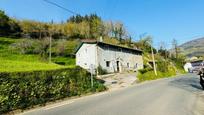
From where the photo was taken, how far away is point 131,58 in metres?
60.8

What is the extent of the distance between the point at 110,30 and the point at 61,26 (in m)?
19.5

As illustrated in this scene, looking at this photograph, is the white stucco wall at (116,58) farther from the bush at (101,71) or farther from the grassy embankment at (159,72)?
the grassy embankment at (159,72)

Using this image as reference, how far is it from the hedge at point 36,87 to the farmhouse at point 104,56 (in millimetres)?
23448

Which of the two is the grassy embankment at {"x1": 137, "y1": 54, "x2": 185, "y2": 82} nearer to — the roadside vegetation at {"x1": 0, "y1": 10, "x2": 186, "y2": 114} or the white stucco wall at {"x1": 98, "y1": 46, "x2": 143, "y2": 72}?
the roadside vegetation at {"x1": 0, "y1": 10, "x2": 186, "y2": 114}

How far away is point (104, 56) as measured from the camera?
49.4 meters

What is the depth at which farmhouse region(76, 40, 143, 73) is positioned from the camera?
47.7 m

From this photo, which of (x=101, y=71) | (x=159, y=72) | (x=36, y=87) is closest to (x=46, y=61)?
(x=101, y=71)

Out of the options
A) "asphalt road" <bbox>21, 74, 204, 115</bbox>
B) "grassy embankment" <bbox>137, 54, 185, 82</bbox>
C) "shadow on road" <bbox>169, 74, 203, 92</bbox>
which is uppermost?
"grassy embankment" <bbox>137, 54, 185, 82</bbox>

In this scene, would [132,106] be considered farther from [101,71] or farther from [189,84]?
[101,71]

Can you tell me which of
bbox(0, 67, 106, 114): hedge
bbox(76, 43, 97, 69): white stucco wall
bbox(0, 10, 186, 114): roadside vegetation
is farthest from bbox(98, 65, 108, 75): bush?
bbox(0, 67, 106, 114): hedge

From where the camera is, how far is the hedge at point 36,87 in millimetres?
13250

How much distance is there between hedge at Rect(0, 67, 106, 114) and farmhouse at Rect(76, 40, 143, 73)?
23448mm

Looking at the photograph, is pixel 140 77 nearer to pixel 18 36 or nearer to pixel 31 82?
pixel 31 82

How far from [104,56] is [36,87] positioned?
34.4m
